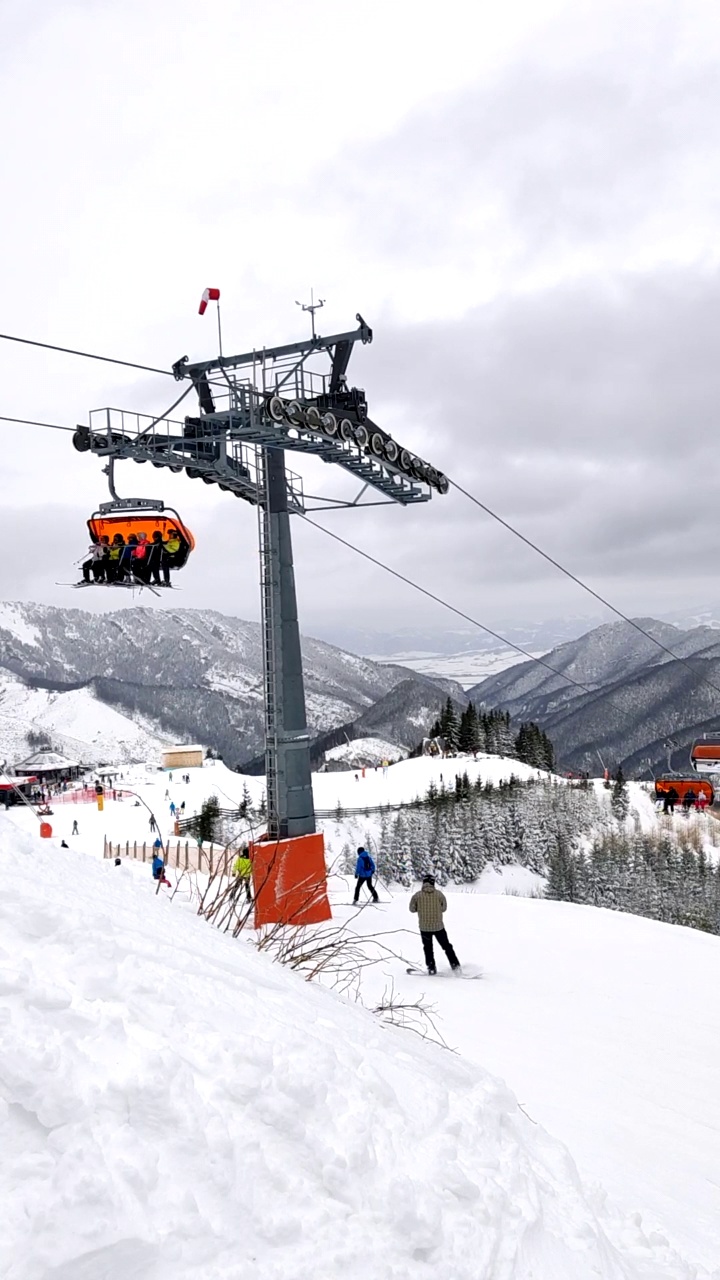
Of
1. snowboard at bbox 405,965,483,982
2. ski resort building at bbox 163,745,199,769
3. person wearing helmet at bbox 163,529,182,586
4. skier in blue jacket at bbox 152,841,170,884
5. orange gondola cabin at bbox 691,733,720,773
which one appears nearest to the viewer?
skier in blue jacket at bbox 152,841,170,884

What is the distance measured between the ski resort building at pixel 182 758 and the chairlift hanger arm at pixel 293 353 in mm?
71286

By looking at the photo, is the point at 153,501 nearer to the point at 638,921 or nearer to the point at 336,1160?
the point at 638,921

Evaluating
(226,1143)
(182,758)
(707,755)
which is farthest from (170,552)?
(182,758)

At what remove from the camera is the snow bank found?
2.75 meters

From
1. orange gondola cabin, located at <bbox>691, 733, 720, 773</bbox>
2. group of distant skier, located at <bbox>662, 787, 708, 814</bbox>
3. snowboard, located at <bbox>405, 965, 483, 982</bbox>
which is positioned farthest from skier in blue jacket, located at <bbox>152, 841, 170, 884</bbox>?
group of distant skier, located at <bbox>662, 787, 708, 814</bbox>

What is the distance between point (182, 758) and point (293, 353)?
72.7m

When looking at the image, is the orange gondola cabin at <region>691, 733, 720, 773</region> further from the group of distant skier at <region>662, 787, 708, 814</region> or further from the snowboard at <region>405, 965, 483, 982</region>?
the snowboard at <region>405, 965, 483, 982</region>

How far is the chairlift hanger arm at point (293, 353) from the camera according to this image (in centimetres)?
1702

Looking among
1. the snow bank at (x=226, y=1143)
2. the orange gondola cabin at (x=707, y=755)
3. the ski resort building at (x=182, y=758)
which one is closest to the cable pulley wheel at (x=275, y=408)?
the snow bank at (x=226, y=1143)

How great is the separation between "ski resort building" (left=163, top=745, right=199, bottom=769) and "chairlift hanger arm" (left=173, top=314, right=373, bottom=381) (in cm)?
7129

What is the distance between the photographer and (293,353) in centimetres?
1720

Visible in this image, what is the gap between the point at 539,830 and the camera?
63312mm

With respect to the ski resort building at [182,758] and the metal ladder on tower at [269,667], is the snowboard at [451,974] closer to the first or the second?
the metal ladder on tower at [269,667]

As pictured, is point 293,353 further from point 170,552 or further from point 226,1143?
point 226,1143
